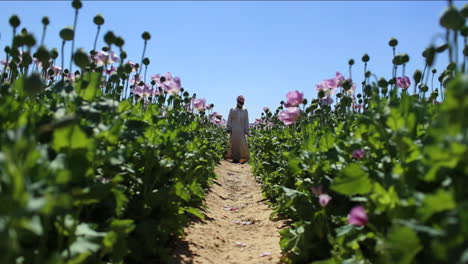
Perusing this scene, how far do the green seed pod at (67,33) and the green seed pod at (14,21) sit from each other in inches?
23.5

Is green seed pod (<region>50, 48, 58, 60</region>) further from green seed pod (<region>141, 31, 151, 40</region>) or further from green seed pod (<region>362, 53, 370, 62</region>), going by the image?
green seed pod (<region>362, 53, 370, 62</region>)

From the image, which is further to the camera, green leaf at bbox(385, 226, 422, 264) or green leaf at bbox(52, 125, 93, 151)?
green leaf at bbox(52, 125, 93, 151)

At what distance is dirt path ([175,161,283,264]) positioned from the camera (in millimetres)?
3703

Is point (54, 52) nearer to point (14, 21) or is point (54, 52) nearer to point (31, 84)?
point (14, 21)

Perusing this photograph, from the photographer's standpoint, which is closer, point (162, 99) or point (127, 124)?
point (127, 124)

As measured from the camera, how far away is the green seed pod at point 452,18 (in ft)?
6.81

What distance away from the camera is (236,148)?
1274cm

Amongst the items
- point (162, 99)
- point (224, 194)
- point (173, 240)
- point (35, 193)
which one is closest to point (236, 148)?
point (224, 194)

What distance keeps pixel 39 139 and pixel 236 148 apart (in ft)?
33.9

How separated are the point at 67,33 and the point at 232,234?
9.16 ft

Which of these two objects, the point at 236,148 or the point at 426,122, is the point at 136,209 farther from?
the point at 236,148

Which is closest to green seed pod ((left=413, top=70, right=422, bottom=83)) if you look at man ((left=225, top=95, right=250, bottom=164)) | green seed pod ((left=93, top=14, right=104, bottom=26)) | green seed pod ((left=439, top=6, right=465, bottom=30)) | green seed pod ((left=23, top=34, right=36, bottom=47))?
green seed pod ((left=439, top=6, right=465, bottom=30))

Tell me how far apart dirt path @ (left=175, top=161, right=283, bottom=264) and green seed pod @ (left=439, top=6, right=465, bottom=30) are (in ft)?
7.17

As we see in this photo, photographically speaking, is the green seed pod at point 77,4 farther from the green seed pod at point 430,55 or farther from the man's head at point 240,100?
the man's head at point 240,100
